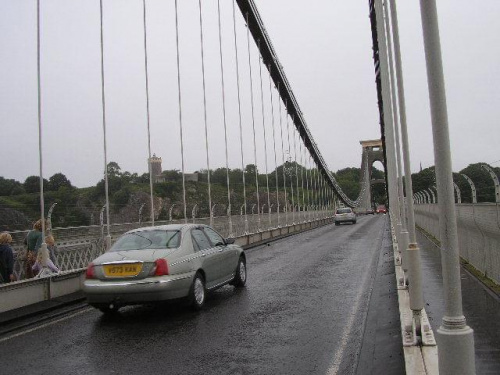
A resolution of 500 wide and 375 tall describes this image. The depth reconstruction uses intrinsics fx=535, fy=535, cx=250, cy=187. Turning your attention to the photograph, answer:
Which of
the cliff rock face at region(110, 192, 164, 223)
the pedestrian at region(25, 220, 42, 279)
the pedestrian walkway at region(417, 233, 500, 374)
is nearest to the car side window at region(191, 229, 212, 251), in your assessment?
the pedestrian at region(25, 220, 42, 279)

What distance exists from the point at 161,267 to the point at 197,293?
3.05ft

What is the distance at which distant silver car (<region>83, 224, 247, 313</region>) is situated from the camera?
748 centimetres

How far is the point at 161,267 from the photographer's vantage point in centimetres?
755

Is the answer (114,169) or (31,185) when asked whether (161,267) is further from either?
(114,169)

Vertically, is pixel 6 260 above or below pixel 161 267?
above

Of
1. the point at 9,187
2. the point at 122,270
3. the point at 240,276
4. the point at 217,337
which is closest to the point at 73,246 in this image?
the point at 9,187

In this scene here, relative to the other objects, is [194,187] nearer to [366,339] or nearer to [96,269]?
[96,269]

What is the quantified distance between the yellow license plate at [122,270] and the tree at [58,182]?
4823mm

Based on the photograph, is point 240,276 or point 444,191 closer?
point 444,191

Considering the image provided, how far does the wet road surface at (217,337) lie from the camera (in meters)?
5.27

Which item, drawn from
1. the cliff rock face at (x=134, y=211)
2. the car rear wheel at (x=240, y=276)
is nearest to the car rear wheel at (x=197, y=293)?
the car rear wheel at (x=240, y=276)

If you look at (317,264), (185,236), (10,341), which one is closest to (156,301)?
(185,236)

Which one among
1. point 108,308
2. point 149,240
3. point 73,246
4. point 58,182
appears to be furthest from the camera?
point 58,182

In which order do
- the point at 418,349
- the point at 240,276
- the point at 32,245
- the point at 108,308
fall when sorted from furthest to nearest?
1. the point at 240,276
2. the point at 32,245
3. the point at 108,308
4. the point at 418,349
